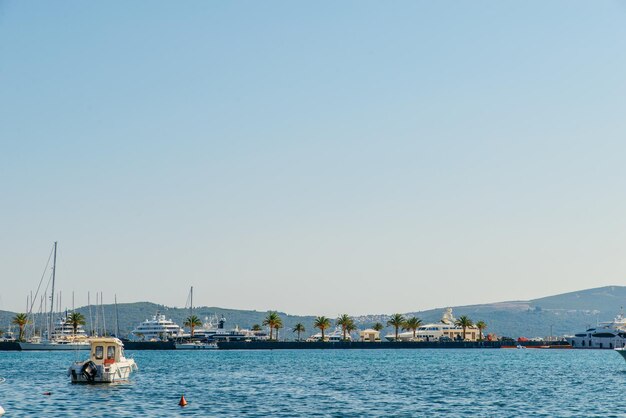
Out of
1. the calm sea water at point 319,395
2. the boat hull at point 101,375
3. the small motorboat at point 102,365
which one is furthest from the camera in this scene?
the small motorboat at point 102,365

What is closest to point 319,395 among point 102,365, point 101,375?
point 101,375

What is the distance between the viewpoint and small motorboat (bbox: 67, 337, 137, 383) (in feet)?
283

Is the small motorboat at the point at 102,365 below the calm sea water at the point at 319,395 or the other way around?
the other way around

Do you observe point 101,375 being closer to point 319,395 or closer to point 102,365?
point 102,365

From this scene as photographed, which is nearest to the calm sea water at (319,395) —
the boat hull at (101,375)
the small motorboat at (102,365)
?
the boat hull at (101,375)

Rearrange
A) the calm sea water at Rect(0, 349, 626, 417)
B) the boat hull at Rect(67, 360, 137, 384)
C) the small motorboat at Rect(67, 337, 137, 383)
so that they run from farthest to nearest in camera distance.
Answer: the small motorboat at Rect(67, 337, 137, 383) < the boat hull at Rect(67, 360, 137, 384) < the calm sea water at Rect(0, 349, 626, 417)

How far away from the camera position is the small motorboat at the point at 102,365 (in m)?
86.2

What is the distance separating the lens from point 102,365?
8644 cm

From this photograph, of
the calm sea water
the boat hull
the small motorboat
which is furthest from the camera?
the small motorboat

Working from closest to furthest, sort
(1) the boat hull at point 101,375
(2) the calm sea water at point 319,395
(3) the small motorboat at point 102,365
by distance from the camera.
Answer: (2) the calm sea water at point 319,395
(1) the boat hull at point 101,375
(3) the small motorboat at point 102,365

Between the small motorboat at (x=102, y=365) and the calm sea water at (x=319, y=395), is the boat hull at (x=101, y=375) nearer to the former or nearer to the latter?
the small motorboat at (x=102, y=365)

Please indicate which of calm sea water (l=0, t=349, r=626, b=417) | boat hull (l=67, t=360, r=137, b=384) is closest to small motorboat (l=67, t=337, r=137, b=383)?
boat hull (l=67, t=360, r=137, b=384)

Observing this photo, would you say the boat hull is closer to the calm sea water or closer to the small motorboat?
the small motorboat

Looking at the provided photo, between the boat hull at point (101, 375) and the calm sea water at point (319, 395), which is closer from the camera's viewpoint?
the calm sea water at point (319, 395)
